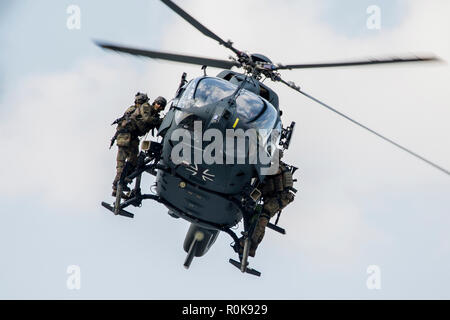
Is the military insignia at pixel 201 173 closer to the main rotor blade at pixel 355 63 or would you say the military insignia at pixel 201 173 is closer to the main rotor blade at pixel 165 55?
the main rotor blade at pixel 165 55

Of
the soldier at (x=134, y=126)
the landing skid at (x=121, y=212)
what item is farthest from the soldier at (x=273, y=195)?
the soldier at (x=134, y=126)

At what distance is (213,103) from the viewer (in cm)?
2155

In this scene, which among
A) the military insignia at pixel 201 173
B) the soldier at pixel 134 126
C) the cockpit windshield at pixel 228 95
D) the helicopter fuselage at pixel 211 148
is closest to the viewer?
the helicopter fuselage at pixel 211 148

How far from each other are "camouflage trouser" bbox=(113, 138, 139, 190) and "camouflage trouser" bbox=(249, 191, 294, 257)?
15.0ft

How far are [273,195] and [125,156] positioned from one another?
16.6 ft

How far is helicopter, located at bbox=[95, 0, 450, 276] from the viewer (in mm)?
21188

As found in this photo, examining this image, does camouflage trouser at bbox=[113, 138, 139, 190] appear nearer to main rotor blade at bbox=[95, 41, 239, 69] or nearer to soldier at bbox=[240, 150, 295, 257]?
Answer: main rotor blade at bbox=[95, 41, 239, 69]

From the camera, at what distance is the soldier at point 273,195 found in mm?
24188

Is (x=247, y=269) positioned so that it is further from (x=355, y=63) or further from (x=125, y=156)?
(x=355, y=63)

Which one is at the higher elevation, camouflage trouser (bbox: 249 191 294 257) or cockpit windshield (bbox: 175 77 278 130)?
cockpit windshield (bbox: 175 77 278 130)

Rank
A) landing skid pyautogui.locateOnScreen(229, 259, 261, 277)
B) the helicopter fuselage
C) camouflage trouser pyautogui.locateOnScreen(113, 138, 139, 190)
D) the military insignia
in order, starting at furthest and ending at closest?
1. landing skid pyautogui.locateOnScreen(229, 259, 261, 277)
2. camouflage trouser pyautogui.locateOnScreen(113, 138, 139, 190)
3. the military insignia
4. the helicopter fuselage

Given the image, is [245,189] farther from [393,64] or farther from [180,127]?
[393,64]

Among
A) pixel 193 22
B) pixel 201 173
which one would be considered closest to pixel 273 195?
pixel 201 173

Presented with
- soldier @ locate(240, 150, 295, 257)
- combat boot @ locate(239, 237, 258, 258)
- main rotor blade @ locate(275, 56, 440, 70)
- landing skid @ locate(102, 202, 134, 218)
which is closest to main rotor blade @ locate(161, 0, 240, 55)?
main rotor blade @ locate(275, 56, 440, 70)
